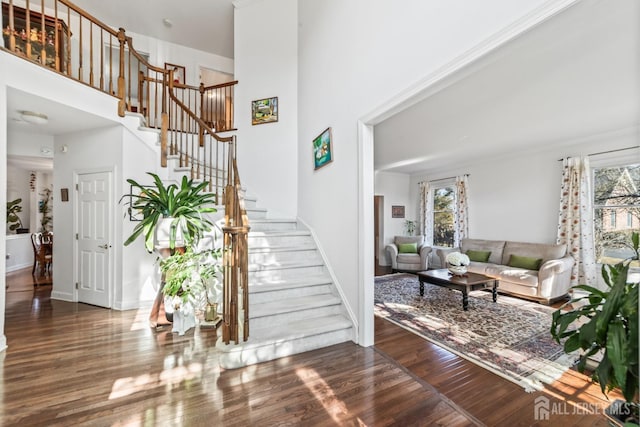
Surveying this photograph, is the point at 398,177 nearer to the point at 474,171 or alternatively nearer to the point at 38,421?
the point at 474,171

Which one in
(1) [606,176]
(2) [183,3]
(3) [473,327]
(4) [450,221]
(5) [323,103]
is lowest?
(3) [473,327]

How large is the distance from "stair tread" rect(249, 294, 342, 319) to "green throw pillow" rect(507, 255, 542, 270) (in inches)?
148

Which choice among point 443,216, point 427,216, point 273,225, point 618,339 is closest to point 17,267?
point 273,225

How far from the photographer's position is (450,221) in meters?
6.87

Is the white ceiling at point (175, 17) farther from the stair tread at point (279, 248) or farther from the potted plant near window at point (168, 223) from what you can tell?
the stair tread at point (279, 248)

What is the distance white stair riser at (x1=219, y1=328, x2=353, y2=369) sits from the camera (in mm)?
2201

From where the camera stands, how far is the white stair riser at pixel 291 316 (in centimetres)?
254

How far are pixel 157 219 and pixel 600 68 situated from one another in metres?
4.64

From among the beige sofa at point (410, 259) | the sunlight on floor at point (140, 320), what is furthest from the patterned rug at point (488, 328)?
the sunlight on floor at point (140, 320)

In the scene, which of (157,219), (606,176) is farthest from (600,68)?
(157,219)

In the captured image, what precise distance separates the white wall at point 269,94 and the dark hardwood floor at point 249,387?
8.60ft

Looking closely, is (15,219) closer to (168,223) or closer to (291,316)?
(168,223)

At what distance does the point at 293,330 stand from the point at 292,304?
0.32m

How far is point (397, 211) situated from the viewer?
761 centimetres
